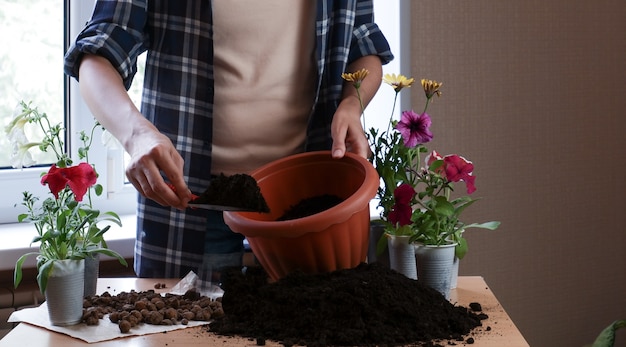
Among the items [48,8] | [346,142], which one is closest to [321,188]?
[346,142]

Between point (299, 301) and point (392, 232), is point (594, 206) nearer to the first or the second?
point (392, 232)

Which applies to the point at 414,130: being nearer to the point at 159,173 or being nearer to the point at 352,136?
the point at 352,136

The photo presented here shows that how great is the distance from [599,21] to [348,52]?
1.34 meters

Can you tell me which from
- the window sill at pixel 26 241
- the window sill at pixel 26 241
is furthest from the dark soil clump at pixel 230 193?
the window sill at pixel 26 241

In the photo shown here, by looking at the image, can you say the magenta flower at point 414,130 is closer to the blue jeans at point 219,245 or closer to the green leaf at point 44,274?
the blue jeans at point 219,245

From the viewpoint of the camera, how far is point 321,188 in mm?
1389

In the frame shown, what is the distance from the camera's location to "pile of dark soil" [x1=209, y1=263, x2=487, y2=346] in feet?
3.62

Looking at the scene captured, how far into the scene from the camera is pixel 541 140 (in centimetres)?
258

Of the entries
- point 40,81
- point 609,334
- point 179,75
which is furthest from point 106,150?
point 609,334

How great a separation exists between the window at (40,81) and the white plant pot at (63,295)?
1246mm

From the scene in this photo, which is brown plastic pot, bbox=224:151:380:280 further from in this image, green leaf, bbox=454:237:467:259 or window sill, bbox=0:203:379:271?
window sill, bbox=0:203:379:271

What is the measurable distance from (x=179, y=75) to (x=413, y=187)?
18.2 inches

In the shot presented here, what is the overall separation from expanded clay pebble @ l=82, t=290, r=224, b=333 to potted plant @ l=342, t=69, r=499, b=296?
1.05 feet

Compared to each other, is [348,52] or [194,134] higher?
[348,52]
